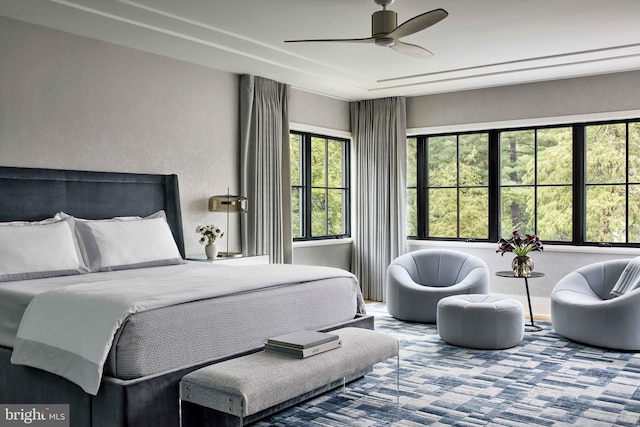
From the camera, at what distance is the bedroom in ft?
14.2

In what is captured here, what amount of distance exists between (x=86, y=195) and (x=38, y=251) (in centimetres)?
87

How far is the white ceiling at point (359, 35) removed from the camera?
4.08m

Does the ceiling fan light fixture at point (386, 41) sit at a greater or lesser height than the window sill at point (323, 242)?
greater

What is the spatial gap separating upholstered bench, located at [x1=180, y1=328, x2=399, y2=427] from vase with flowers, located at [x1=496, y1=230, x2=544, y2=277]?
8.55 feet

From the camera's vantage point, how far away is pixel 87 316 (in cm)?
284

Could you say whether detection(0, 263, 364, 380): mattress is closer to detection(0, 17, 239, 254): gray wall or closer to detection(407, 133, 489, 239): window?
detection(0, 17, 239, 254): gray wall

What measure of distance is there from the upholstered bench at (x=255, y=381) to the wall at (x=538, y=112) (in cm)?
375

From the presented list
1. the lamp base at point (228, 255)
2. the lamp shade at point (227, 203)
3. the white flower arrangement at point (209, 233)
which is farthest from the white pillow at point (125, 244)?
the lamp shade at point (227, 203)

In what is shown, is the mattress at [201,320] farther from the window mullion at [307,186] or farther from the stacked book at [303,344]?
the window mullion at [307,186]

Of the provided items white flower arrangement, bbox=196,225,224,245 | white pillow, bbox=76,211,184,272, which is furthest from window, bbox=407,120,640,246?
white pillow, bbox=76,211,184,272

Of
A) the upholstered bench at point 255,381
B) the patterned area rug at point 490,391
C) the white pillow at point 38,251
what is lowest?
the patterned area rug at point 490,391

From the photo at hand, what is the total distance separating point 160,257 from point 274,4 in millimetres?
2033

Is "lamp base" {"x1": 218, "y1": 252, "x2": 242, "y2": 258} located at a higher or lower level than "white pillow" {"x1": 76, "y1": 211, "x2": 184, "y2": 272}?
lower

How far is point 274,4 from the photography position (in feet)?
13.3
